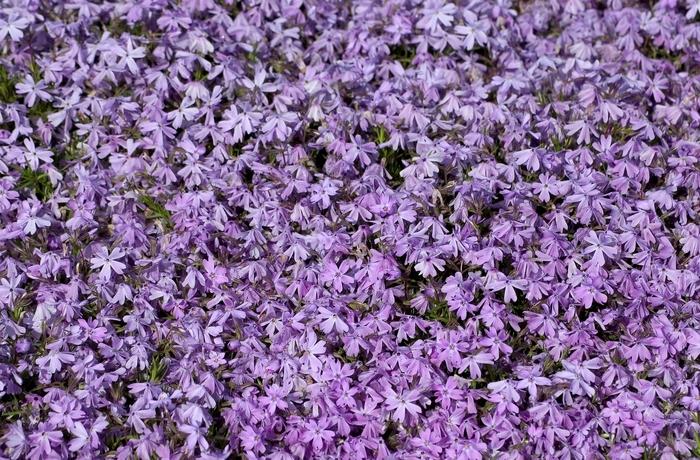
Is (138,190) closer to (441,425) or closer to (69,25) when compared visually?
(69,25)

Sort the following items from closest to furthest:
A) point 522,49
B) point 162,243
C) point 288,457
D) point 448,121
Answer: point 288,457, point 162,243, point 448,121, point 522,49

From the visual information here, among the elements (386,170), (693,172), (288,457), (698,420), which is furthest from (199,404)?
(693,172)

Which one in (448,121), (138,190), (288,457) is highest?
(448,121)

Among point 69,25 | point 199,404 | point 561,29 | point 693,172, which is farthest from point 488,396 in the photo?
point 69,25

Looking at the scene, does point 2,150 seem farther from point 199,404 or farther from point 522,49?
point 522,49

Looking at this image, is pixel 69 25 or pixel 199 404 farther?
pixel 69 25

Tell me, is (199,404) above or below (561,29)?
below

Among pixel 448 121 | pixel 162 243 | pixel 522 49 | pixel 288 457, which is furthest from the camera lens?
pixel 522 49
